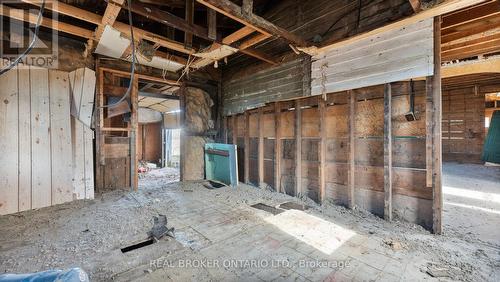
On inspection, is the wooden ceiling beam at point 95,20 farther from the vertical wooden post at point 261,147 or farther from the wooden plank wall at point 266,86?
the vertical wooden post at point 261,147

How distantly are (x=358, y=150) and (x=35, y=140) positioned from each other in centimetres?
476

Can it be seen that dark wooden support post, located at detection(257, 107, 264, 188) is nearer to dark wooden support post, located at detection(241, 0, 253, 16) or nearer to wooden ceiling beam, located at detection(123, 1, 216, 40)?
wooden ceiling beam, located at detection(123, 1, 216, 40)

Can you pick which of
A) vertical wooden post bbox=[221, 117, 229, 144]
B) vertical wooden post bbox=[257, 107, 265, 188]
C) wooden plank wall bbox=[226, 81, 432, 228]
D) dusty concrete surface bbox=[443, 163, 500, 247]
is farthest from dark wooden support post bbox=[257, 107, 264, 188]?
dusty concrete surface bbox=[443, 163, 500, 247]

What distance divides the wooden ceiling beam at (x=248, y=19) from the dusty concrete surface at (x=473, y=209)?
3.08 metres

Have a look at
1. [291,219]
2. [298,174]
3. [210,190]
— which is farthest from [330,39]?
[210,190]

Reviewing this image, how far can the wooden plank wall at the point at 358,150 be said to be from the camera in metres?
2.60

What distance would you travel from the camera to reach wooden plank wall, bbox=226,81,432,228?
260 cm

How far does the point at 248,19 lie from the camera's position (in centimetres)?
247

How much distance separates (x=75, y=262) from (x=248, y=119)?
375 centimetres

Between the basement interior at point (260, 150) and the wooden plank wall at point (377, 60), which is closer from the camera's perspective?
the basement interior at point (260, 150)

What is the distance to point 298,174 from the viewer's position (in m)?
3.83

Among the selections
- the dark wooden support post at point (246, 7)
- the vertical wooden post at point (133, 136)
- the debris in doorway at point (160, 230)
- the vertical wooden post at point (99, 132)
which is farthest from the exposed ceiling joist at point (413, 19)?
the vertical wooden post at point (99, 132)

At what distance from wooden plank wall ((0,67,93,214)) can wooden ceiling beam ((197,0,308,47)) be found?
2.91 metres

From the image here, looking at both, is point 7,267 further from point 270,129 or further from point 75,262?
point 270,129
